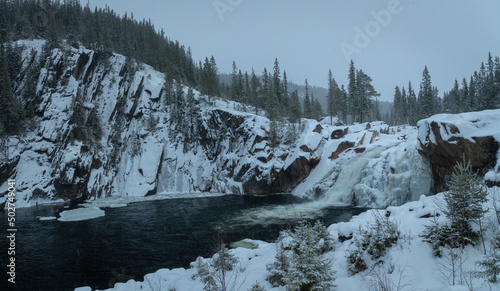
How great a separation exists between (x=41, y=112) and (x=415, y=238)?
5707 centimetres

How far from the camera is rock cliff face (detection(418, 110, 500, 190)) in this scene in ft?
54.6

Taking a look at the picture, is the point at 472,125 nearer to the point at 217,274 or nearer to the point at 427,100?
the point at 217,274

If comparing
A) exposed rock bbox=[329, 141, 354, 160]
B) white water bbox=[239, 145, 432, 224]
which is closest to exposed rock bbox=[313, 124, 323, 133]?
exposed rock bbox=[329, 141, 354, 160]

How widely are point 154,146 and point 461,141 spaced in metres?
47.1

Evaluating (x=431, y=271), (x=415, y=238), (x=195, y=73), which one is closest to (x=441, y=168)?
(x=415, y=238)

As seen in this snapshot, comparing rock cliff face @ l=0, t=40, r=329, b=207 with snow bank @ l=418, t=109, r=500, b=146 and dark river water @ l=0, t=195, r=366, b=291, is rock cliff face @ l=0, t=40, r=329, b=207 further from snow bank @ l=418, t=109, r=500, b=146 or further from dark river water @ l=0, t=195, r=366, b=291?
snow bank @ l=418, t=109, r=500, b=146

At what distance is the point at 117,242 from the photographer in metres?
17.4

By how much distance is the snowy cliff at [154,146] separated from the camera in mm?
35250

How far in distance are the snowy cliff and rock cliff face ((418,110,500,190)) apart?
5920 mm

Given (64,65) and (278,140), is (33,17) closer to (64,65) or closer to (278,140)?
(64,65)

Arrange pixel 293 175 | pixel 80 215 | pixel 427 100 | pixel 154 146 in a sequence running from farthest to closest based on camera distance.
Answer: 1. pixel 427 100
2. pixel 154 146
3. pixel 293 175
4. pixel 80 215

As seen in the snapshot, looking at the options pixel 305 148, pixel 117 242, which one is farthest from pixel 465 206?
pixel 305 148

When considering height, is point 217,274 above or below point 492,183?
below

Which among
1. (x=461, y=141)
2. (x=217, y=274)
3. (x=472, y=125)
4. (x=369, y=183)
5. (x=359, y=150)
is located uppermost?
(x=472, y=125)
